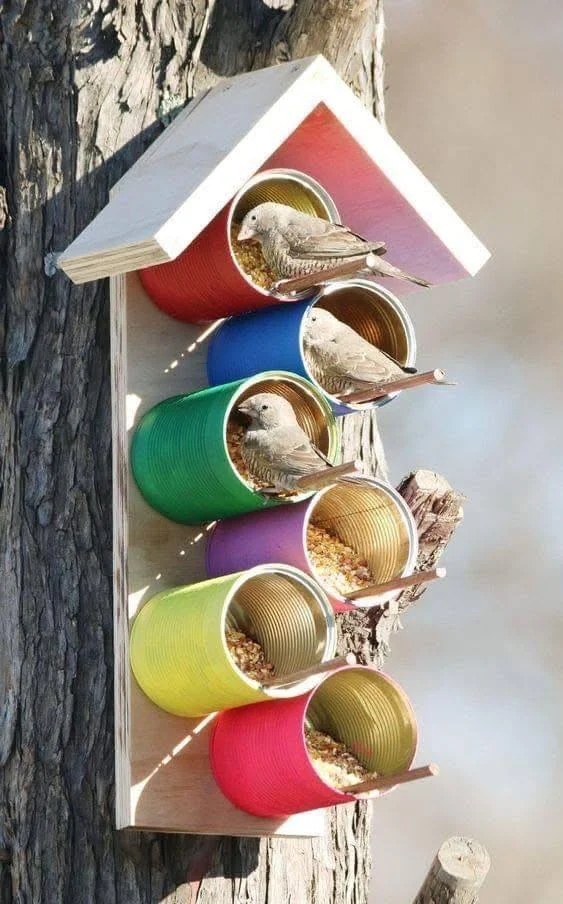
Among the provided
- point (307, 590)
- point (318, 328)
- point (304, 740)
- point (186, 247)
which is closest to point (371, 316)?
point (318, 328)

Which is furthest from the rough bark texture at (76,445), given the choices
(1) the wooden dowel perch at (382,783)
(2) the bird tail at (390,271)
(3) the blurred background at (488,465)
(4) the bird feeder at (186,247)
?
(3) the blurred background at (488,465)

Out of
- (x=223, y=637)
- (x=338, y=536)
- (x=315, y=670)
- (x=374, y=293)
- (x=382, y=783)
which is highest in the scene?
(x=374, y=293)

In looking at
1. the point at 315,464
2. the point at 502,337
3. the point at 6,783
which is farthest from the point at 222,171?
the point at 502,337

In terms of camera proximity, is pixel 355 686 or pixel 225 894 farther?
pixel 225 894

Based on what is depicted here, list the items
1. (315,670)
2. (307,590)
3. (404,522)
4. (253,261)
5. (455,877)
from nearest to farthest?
(315,670) → (307,590) → (404,522) → (455,877) → (253,261)

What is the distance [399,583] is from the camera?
2955mm

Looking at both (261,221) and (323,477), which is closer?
(323,477)

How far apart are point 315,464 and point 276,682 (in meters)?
0.40

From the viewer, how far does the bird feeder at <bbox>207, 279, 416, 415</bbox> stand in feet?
10.3

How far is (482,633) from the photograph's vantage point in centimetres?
680

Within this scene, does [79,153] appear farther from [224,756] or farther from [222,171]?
[224,756]

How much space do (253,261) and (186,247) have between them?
20cm

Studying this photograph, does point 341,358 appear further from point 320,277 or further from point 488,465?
point 488,465

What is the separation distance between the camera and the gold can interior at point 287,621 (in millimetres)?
2939
